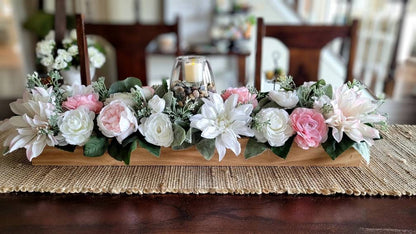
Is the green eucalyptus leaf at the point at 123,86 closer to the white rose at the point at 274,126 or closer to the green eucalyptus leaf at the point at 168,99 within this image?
the green eucalyptus leaf at the point at 168,99

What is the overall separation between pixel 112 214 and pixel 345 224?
1.47 ft

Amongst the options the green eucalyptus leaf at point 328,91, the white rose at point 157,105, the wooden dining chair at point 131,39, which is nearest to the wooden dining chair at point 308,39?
the wooden dining chair at point 131,39

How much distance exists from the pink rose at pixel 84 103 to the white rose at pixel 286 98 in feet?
1.38

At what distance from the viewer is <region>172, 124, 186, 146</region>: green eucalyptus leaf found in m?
0.73

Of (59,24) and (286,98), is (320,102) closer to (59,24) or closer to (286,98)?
(286,98)

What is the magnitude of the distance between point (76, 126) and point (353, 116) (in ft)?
2.03

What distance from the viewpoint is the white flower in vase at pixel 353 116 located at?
2.42ft

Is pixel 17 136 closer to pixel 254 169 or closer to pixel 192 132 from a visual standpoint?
pixel 192 132

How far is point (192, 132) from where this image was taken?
0.76m

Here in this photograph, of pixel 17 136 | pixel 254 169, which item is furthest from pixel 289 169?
pixel 17 136

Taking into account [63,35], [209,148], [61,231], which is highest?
[63,35]

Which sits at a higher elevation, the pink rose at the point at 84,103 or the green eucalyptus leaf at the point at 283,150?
the pink rose at the point at 84,103

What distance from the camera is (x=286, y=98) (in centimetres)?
78

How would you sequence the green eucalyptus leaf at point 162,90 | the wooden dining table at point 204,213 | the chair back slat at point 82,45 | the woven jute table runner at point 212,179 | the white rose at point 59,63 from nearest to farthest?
the wooden dining table at point 204,213, the woven jute table runner at point 212,179, the green eucalyptus leaf at point 162,90, the chair back slat at point 82,45, the white rose at point 59,63
